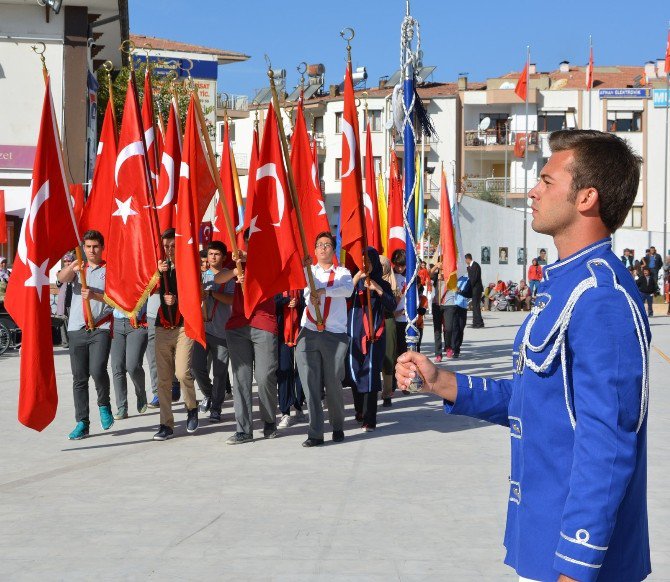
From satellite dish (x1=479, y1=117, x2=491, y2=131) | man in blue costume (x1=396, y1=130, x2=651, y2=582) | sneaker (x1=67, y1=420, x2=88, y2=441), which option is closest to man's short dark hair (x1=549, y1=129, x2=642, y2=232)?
man in blue costume (x1=396, y1=130, x2=651, y2=582)

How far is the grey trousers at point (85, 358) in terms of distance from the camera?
11.2 metres

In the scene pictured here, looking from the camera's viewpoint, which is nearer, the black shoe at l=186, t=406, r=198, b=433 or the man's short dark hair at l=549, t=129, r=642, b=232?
the man's short dark hair at l=549, t=129, r=642, b=232

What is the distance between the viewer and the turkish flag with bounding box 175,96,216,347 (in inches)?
432

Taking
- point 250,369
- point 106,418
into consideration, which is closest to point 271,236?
point 250,369

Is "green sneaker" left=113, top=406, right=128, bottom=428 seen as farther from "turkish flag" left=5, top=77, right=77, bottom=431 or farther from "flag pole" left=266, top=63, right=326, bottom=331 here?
"flag pole" left=266, top=63, right=326, bottom=331

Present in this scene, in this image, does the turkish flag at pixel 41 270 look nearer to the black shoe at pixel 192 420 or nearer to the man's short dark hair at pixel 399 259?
the black shoe at pixel 192 420

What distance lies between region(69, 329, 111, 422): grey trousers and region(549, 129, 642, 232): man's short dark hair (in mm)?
8747

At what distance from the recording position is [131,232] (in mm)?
11523

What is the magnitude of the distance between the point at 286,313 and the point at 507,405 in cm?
889

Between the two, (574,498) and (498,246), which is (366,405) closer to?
(574,498)

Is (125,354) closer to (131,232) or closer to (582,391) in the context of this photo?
(131,232)

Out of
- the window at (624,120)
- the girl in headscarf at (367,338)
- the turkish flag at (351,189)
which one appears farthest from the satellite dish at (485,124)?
the girl in headscarf at (367,338)

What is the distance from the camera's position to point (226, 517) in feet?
24.7

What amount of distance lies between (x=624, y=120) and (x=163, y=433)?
216 feet
